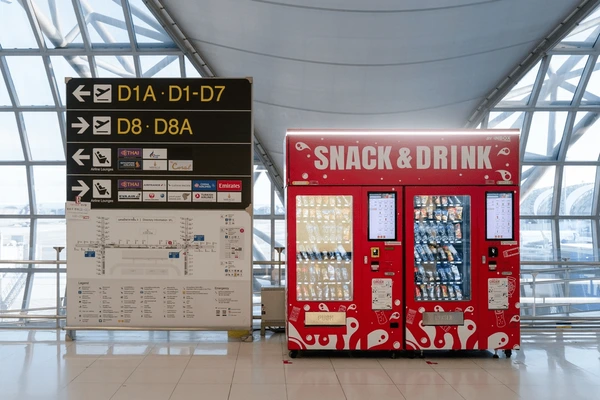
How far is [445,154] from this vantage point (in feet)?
20.0

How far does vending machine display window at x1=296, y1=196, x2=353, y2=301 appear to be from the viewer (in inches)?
239

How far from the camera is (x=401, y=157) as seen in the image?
608 cm

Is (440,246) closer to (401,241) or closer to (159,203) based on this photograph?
(401,241)

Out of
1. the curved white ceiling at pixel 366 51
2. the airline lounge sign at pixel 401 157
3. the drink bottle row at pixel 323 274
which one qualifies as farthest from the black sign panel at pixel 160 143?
the curved white ceiling at pixel 366 51

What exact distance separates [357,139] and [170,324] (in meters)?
3.07

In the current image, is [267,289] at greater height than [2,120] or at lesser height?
lesser

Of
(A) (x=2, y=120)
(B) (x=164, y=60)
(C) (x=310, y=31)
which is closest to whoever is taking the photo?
(C) (x=310, y=31)

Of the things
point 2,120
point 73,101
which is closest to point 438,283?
point 73,101

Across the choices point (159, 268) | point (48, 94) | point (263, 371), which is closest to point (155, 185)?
point (159, 268)

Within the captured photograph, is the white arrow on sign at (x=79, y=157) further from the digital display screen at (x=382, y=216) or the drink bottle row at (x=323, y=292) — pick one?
the digital display screen at (x=382, y=216)

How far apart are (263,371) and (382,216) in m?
2.06

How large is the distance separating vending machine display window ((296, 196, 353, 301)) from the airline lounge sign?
289mm

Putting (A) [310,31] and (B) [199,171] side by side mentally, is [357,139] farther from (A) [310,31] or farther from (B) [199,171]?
(A) [310,31]

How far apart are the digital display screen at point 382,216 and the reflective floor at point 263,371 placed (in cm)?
135
